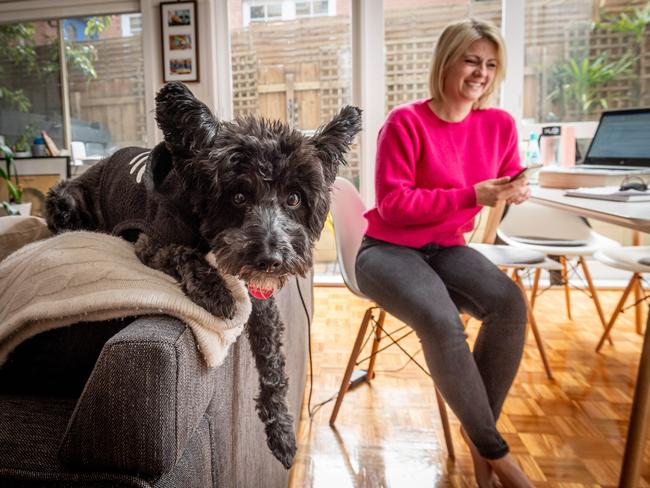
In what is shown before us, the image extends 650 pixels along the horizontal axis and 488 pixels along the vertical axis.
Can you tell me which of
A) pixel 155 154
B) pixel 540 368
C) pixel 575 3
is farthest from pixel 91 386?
pixel 575 3

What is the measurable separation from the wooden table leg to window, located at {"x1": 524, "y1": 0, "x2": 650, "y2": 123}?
9.03ft

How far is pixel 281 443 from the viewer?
923 mm

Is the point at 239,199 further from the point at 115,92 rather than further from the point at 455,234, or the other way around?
the point at 115,92

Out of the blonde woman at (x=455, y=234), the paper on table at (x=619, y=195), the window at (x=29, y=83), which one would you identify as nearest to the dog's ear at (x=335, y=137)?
the blonde woman at (x=455, y=234)

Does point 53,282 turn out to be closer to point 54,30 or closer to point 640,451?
point 640,451

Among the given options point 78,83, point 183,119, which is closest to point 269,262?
point 183,119

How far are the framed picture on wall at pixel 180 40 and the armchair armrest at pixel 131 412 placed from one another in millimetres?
3424

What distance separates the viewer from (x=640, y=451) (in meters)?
1.22

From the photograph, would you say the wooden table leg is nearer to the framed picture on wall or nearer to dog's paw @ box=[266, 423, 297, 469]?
dog's paw @ box=[266, 423, 297, 469]

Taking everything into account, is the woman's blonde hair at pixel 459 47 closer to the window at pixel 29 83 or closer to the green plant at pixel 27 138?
the window at pixel 29 83

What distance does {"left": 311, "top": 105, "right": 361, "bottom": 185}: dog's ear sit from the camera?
870 mm

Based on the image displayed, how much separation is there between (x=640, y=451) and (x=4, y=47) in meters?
4.85

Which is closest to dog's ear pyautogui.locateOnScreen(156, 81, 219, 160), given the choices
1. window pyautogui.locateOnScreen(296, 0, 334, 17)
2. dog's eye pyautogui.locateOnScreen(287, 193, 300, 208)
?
dog's eye pyautogui.locateOnScreen(287, 193, 300, 208)

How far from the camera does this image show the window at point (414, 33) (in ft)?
11.6
